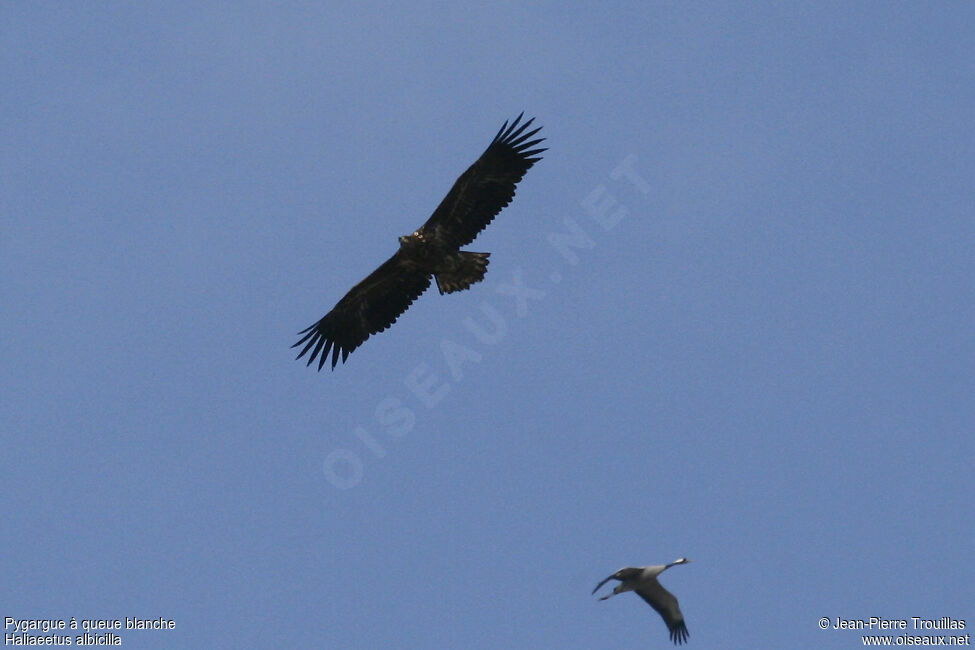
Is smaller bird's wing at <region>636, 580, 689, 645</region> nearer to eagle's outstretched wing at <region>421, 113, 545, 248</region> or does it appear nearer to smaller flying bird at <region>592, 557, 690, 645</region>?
smaller flying bird at <region>592, 557, 690, 645</region>

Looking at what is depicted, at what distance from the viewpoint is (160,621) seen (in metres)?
25.4

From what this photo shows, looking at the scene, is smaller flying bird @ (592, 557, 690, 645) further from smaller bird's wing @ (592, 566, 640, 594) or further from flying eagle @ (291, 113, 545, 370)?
flying eagle @ (291, 113, 545, 370)

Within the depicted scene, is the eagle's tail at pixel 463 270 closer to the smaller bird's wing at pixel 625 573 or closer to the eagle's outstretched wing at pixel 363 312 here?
the eagle's outstretched wing at pixel 363 312

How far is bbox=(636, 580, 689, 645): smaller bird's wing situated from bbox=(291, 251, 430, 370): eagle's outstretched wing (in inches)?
317

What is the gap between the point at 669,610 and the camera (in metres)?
25.9

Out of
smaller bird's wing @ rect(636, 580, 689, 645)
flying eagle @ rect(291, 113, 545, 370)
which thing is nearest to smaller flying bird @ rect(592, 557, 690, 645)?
smaller bird's wing @ rect(636, 580, 689, 645)

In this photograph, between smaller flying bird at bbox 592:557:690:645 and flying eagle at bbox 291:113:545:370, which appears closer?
smaller flying bird at bbox 592:557:690:645

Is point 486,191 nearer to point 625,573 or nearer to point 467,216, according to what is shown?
point 467,216

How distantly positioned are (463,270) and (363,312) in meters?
2.98

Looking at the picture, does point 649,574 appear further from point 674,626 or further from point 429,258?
point 429,258

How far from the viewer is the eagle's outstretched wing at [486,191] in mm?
27750

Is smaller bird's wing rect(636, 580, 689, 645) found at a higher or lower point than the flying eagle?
lower

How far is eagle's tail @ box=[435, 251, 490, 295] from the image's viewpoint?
91.1 ft

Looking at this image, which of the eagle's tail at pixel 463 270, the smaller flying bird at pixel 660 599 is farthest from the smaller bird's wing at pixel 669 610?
the eagle's tail at pixel 463 270
